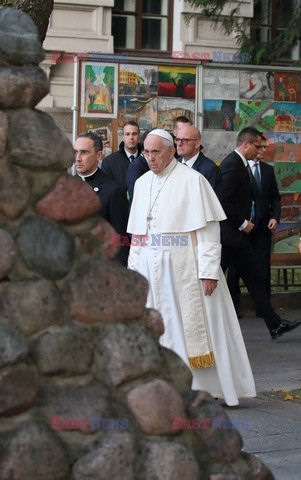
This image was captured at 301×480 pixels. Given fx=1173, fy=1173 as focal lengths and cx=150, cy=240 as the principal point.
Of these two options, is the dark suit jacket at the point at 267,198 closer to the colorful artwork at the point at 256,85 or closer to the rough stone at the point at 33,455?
the colorful artwork at the point at 256,85

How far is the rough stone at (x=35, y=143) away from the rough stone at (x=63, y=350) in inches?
21.6

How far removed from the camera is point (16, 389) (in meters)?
3.64

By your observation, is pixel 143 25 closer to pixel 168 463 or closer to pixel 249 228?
pixel 249 228

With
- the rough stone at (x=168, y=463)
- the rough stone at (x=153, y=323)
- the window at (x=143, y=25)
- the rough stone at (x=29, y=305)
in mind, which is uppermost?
the window at (x=143, y=25)

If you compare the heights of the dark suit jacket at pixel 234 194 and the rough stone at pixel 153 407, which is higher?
the dark suit jacket at pixel 234 194

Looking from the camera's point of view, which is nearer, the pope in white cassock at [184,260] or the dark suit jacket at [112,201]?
the pope in white cassock at [184,260]

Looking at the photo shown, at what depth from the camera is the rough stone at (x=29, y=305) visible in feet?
12.1

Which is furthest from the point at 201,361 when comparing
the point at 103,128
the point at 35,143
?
the point at 103,128

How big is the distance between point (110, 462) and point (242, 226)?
305 inches

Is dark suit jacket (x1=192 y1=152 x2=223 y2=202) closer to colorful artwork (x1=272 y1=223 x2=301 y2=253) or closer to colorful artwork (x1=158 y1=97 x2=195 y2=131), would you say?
colorful artwork (x1=158 y1=97 x2=195 y2=131)

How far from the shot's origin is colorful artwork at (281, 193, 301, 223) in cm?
1304

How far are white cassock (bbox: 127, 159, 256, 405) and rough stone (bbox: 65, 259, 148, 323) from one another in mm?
3774

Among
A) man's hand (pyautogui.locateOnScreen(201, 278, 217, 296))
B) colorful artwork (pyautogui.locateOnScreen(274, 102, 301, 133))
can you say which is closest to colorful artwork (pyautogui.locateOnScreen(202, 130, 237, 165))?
colorful artwork (pyautogui.locateOnScreen(274, 102, 301, 133))

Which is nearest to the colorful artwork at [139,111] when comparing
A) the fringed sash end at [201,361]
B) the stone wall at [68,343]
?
the fringed sash end at [201,361]
